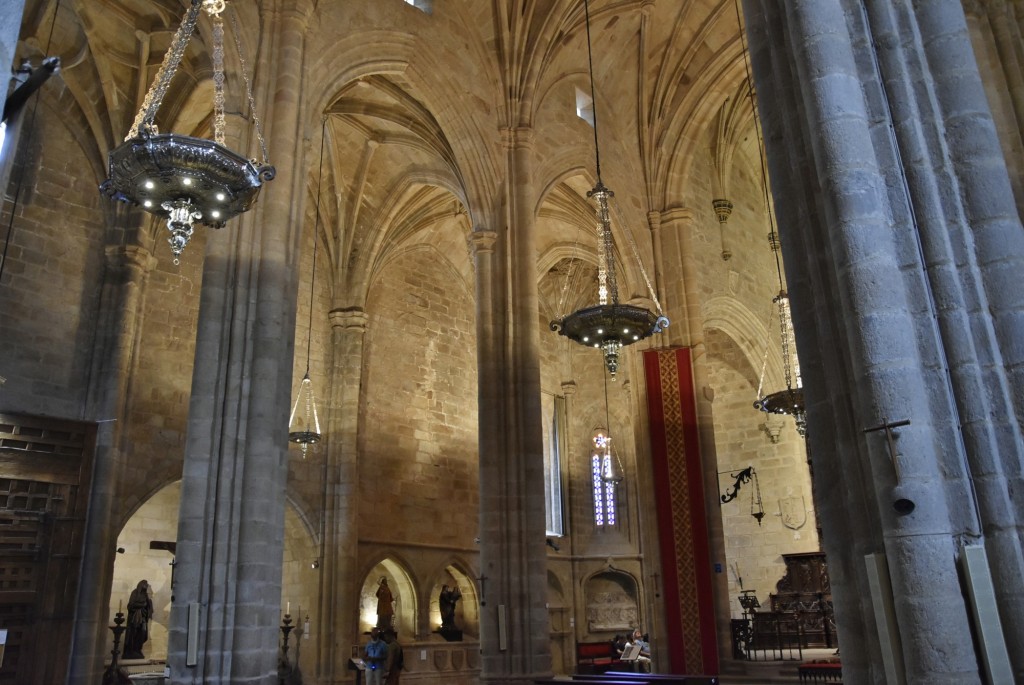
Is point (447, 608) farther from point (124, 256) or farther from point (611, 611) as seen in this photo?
point (124, 256)

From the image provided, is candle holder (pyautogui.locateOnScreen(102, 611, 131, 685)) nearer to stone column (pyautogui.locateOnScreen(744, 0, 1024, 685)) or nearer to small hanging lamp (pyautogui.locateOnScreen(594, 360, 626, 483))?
small hanging lamp (pyautogui.locateOnScreen(594, 360, 626, 483))

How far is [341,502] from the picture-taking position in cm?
1830

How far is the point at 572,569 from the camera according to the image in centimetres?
2334

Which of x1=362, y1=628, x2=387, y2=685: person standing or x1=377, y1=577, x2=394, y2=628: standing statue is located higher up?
x1=377, y1=577, x2=394, y2=628: standing statue

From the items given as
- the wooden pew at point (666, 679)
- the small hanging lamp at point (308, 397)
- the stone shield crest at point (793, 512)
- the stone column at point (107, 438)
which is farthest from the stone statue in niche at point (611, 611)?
the stone column at point (107, 438)

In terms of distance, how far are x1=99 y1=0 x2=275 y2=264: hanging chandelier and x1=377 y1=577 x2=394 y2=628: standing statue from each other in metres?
12.3

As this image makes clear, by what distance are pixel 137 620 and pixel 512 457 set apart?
8614mm

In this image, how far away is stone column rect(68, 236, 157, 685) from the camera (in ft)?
43.5

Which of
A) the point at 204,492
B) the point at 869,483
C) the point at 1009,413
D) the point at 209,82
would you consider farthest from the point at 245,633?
the point at 209,82

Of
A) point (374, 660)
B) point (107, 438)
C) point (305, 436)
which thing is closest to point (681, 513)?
point (374, 660)

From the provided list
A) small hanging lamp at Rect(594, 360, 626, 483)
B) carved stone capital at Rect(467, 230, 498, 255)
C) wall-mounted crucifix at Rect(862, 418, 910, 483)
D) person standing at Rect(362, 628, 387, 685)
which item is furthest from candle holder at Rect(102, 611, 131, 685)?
wall-mounted crucifix at Rect(862, 418, 910, 483)

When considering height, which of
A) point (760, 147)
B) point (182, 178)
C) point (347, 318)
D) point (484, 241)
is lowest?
point (182, 178)

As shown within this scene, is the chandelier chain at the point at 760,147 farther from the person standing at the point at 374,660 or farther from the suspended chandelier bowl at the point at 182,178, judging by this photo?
the suspended chandelier bowl at the point at 182,178

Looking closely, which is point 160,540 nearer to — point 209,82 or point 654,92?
point 209,82
